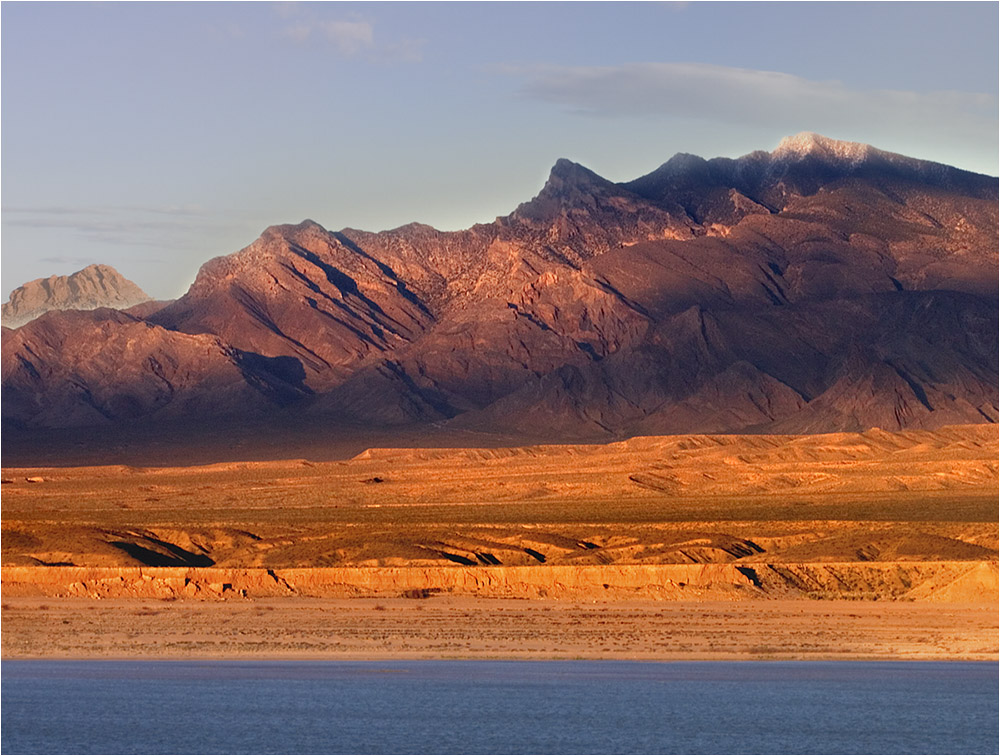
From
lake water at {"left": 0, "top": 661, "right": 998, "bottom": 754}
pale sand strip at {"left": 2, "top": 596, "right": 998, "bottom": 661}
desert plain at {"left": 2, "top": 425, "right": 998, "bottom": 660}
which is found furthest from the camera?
desert plain at {"left": 2, "top": 425, "right": 998, "bottom": 660}

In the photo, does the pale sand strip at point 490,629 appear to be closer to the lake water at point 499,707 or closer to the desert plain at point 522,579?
the desert plain at point 522,579

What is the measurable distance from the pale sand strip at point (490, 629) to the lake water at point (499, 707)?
6.22 ft

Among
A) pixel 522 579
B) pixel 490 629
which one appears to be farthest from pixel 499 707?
pixel 522 579

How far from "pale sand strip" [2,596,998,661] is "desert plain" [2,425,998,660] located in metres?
0.11

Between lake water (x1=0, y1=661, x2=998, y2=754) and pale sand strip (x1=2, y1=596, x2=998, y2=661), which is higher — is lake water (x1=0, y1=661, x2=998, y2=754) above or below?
above

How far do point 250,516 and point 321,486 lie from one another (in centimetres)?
2914

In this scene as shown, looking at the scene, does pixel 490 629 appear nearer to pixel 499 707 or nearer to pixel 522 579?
pixel 522 579

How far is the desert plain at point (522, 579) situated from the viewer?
41.9m

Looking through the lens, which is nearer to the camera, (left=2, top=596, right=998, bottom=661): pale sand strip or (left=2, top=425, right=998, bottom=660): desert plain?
(left=2, top=596, right=998, bottom=661): pale sand strip

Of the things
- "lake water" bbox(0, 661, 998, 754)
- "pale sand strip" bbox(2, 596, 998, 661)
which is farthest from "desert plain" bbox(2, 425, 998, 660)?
"lake water" bbox(0, 661, 998, 754)

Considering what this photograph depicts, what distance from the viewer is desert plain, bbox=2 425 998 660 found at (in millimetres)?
41875

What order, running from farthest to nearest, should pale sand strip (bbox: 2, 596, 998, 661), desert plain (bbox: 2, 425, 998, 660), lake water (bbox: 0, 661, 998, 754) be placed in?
desert plain (bbox: 2, 425, 998, 660) → pale sand strip (bbox: 2, 596, 998, 661) → lake water (bbox: 0, 661, 998, 754)

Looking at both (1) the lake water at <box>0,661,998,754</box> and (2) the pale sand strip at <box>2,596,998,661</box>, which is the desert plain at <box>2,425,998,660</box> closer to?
(2) the pale sand strip at <box>2,596,998,661</box>

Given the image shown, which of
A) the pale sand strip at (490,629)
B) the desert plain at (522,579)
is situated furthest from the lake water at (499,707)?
the desert plain at (522,579)
